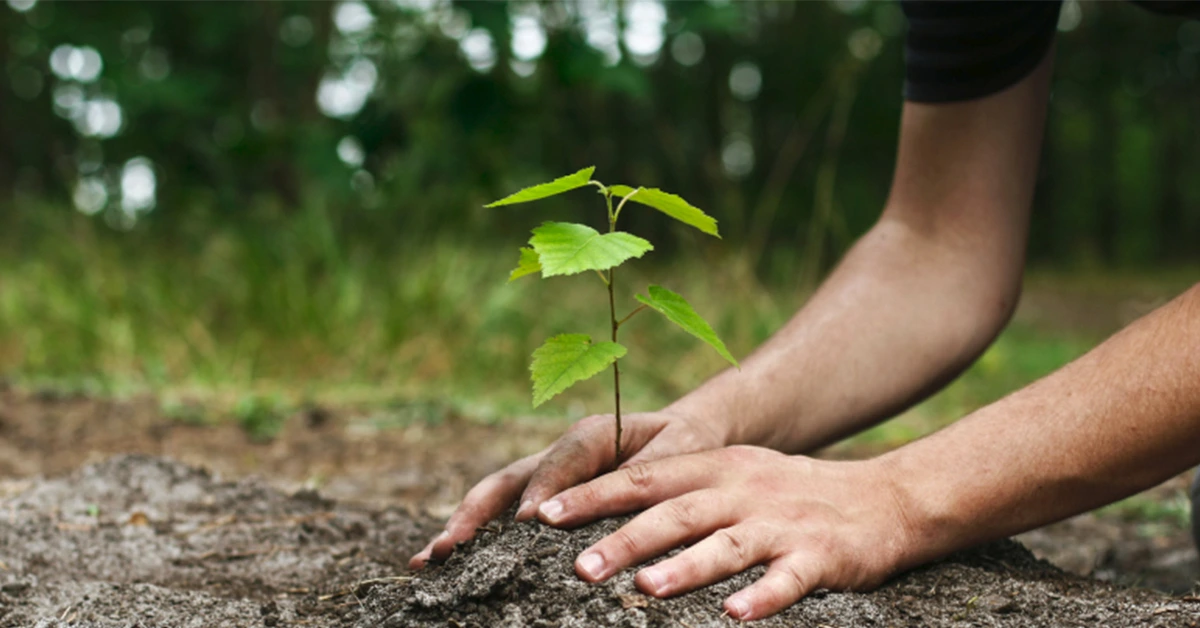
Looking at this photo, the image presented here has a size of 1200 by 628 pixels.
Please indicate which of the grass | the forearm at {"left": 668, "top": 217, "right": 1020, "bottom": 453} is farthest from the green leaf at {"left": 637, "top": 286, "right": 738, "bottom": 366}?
the grass

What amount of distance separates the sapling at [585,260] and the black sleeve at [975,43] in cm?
82

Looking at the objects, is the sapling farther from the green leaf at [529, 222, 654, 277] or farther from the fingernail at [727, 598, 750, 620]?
the fingernail at [727, 598, 750, 620]

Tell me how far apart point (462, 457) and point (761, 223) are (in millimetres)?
2627

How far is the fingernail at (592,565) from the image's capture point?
3.78 feet

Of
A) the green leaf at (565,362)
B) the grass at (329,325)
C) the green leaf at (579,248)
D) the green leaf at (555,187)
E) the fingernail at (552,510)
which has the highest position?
the grass at (329,325)

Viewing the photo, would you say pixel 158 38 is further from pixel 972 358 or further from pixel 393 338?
pixel 972 358

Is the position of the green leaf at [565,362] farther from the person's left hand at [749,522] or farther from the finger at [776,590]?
the finger at [776,590]

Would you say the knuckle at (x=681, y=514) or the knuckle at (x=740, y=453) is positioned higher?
the knuckle at (x=740, y=453)

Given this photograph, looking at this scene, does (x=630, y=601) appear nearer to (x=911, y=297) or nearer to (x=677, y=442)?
(x=677, y=442)

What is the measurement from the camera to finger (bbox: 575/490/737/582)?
1.16 m

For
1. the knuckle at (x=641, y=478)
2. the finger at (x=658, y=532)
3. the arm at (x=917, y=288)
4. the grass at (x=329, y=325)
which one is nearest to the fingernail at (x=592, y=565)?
the finger at (x=658, y=532)

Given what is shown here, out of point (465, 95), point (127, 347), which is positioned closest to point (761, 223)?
point (465, 95)

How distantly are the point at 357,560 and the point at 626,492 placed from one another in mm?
600

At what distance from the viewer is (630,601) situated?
113 centimetres
